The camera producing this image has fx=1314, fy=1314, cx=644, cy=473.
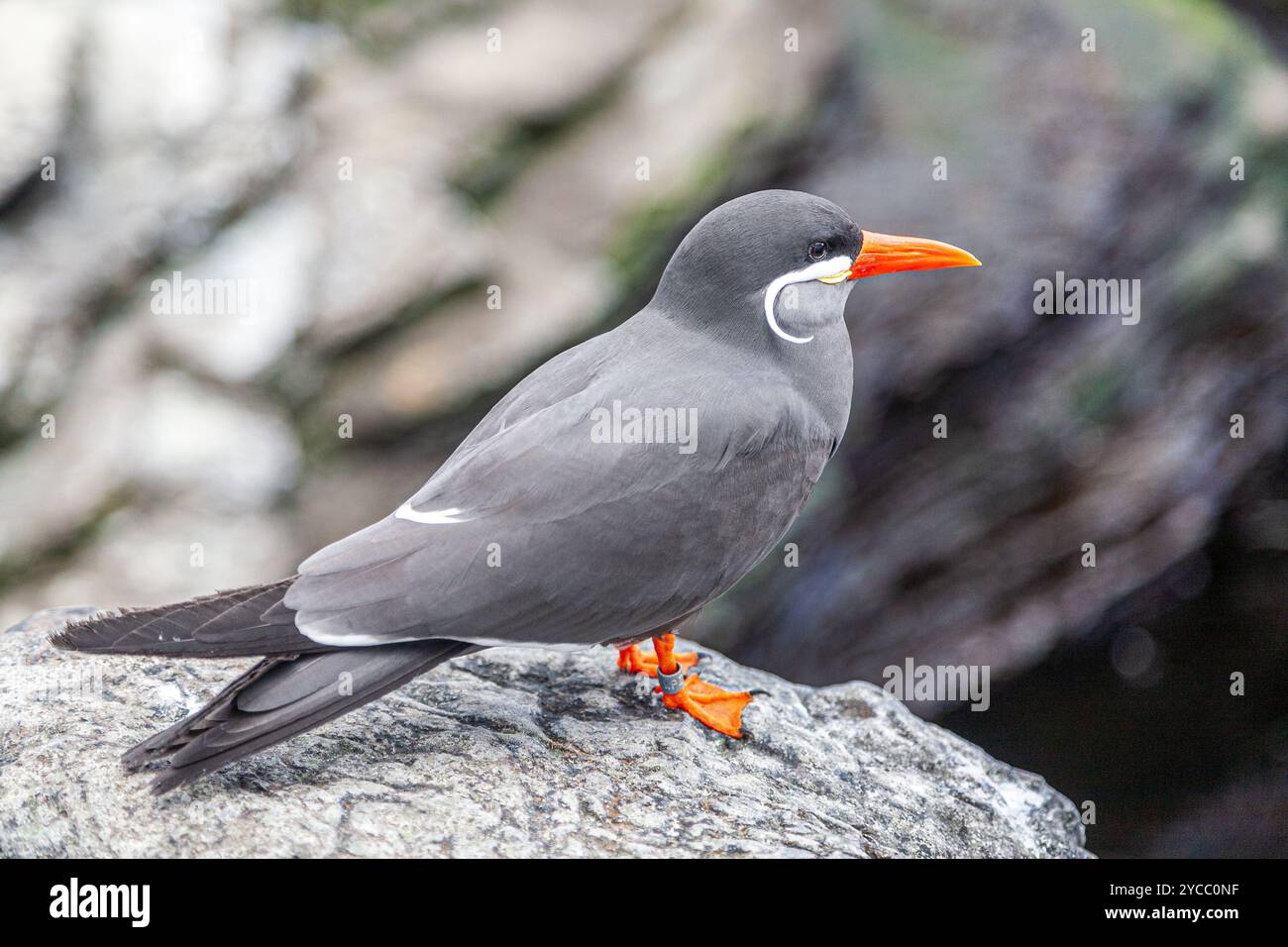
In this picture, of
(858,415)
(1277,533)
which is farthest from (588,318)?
(1277,533)

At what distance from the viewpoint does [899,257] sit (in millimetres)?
5082

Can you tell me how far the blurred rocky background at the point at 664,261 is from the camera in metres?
9.02

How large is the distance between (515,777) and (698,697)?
953 millimetres

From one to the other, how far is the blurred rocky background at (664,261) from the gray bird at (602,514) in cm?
402

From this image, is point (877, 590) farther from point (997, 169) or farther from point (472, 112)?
point (472, 112)

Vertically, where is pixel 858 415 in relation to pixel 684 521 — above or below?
above

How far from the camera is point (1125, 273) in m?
9.49

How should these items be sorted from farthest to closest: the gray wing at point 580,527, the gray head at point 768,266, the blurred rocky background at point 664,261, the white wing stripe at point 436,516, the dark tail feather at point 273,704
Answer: the blurred rocky background at point 664,261, the gray head at point 768,266, the white wing stripe at point 436,516, the gray wing at point 580,527, the dark tail feather at point 273,704

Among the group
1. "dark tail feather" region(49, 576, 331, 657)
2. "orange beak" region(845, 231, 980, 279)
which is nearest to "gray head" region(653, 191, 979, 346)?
"orange beak" region(845, 231, 980, 279)

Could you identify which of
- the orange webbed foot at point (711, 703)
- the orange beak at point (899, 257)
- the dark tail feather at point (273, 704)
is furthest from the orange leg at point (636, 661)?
the orange beak at point (899, 257)

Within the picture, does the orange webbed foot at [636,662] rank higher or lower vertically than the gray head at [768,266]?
lower

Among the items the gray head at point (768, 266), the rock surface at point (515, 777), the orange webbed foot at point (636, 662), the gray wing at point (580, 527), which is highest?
the gray head at point (768, 266)

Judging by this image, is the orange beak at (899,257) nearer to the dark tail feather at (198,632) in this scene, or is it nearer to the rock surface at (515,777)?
the rock surface at (515,777)

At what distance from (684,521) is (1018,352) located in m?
5.56
